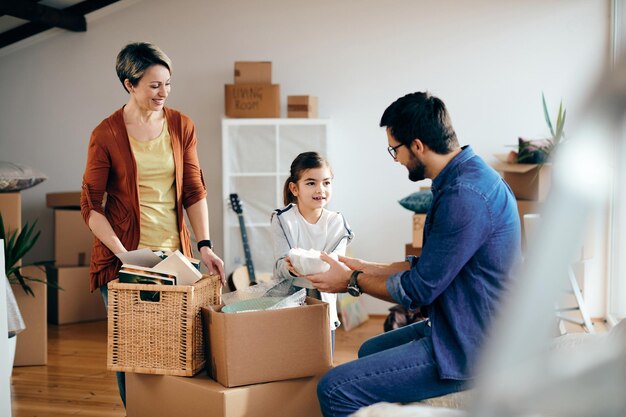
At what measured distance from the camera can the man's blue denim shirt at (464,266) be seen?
1913 millimetres

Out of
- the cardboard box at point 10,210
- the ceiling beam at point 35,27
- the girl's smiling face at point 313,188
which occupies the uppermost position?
the ceiling beam at point 35,27

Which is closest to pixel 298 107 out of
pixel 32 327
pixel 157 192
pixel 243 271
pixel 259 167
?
pixel 259 167

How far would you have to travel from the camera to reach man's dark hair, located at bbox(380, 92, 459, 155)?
2082mm

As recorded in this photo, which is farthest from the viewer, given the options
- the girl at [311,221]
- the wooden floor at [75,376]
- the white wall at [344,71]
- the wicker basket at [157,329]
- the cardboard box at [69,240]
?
the cardboard box at [69,240]

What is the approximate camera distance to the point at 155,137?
109 inches

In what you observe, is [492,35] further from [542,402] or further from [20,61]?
[542,402]

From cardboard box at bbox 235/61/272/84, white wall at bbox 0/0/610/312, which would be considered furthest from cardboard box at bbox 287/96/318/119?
white wall at bbox 0/0/610/312

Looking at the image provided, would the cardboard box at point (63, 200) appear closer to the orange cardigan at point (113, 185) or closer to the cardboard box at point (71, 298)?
the cardboard box at point (71, 298)

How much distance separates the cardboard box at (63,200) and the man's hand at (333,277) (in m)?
3.92

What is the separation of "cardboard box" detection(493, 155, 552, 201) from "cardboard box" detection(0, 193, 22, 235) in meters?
2.93

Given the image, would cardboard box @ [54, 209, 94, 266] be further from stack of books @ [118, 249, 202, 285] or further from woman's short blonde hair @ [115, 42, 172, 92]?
stack of books @ [118, 249, 202, 285]

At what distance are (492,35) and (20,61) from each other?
3732mm

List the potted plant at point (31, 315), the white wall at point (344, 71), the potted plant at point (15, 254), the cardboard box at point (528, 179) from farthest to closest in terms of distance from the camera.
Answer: the white wall at point (344, 71)
the cardboard box at point (528, 179)
the potted plant at point (31, 315)
the potted plant at point (15, 254)

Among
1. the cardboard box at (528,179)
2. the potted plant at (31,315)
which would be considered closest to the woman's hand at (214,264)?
the potted plant at (31,315)
